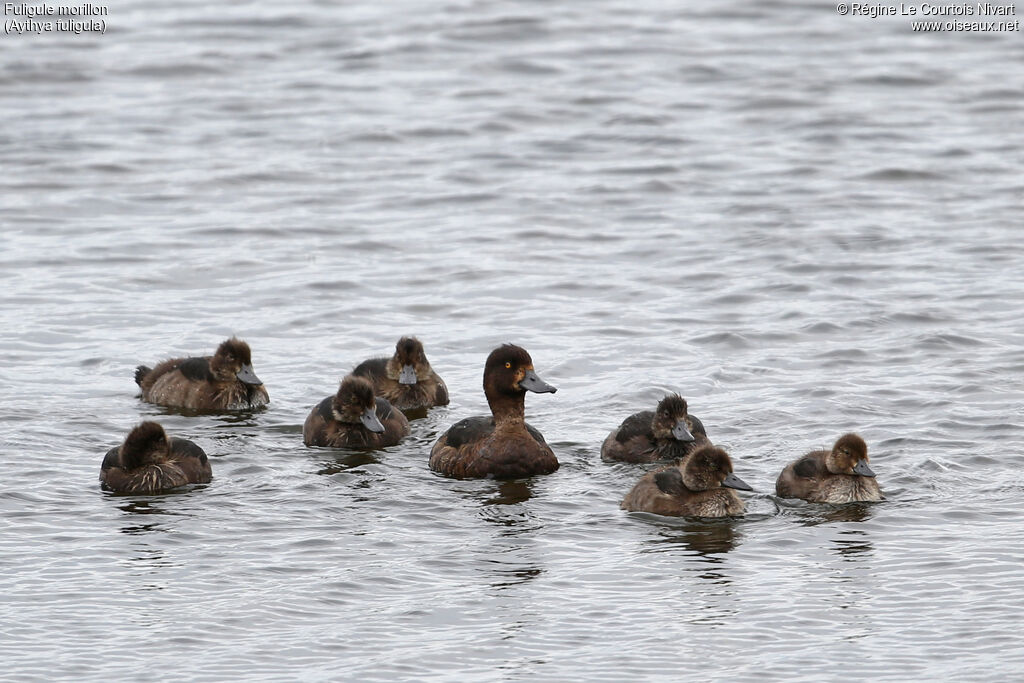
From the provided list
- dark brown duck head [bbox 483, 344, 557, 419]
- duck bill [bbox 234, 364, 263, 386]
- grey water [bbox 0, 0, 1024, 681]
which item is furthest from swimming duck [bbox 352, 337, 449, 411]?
dark brown duck head [bbox 483, 344, 557, 419]

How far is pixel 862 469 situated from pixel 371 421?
138 inches

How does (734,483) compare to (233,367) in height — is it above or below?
below

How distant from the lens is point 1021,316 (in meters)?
15.4

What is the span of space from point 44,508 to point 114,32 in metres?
20.9

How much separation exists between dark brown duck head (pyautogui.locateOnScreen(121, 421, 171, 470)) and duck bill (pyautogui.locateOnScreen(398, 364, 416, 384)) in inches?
105

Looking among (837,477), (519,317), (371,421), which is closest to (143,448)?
(371,421)

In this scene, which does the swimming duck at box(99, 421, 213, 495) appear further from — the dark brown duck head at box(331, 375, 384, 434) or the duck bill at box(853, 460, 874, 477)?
the duck bill at box(853, 460, 874, 477)

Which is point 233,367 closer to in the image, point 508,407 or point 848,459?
point 508,407

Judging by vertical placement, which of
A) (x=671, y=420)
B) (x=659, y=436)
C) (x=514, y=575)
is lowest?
(x=514, y=575)

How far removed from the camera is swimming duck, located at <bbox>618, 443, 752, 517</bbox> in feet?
34.7

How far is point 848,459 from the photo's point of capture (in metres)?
10.7

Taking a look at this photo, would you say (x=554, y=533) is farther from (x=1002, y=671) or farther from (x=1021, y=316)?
(x=1021, y=316)

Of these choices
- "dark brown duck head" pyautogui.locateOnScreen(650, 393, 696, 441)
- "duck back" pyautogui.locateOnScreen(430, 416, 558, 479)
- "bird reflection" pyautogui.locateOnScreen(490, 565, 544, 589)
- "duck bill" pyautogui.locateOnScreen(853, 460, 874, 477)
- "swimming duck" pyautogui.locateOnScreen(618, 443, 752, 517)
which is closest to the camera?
"bird reflection" pyautogui.locateOnScreen(490, 565, 544, 589)

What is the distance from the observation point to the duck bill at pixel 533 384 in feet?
39.0
